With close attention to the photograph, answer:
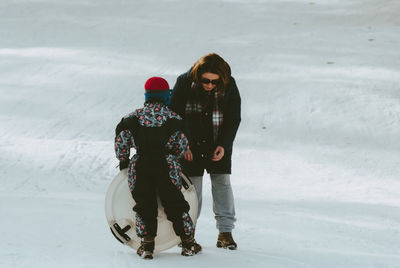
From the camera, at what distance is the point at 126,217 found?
4.18 m

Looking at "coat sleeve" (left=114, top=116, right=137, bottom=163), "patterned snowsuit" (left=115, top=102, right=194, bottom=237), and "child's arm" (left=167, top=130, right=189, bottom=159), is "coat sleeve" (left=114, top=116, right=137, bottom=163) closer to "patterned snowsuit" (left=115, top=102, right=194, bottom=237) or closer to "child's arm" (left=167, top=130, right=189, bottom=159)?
"patterned snowsuit" (left=115, top=102, right=194, bottom=237)

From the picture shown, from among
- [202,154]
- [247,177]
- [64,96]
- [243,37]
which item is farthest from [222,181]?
[243,37]

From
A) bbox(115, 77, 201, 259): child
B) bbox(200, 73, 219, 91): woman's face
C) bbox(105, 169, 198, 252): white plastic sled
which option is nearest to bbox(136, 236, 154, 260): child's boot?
bbox(115, 77, 201, 259): child

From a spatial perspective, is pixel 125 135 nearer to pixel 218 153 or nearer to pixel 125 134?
pixel 125 134

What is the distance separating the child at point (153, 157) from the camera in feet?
13.1

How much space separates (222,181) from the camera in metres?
4.52

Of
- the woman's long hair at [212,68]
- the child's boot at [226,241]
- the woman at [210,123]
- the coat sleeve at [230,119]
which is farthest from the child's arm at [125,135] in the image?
the child's boot at [226,241]

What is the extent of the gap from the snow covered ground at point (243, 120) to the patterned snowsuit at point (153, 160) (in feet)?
1.05

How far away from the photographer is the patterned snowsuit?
13.1 feet

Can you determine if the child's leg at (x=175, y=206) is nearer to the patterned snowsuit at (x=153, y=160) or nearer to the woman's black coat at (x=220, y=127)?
the patterned snowsuit at (x=153, y=160)

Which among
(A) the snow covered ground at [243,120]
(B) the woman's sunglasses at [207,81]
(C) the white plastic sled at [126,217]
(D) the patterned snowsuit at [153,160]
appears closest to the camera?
(D) the patterned snowsuit at [153,160]

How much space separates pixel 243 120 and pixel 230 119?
527cm

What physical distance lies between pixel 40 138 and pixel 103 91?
208cm

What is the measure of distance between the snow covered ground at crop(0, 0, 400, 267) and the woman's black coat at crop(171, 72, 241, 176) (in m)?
0.62
